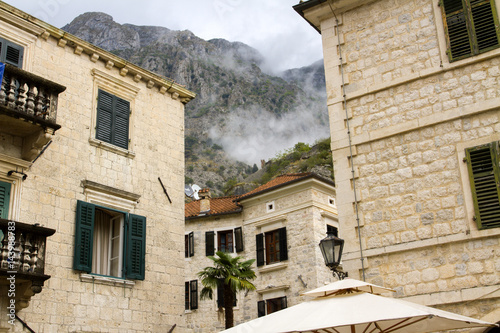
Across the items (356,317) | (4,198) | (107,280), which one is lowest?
(356,317)

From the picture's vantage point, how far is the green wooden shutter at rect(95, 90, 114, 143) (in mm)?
15250

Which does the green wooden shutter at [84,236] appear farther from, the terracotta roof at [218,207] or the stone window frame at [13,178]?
the terracotta roof at [218,207]

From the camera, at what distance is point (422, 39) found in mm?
11727

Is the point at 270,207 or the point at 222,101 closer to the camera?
the point at 270,207

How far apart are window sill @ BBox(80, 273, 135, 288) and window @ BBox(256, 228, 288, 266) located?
575 inches

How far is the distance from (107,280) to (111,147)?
3563 mm

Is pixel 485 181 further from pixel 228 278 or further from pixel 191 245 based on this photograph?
pixel 191 245

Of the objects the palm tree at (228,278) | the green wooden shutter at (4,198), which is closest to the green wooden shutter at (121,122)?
the green wooden shutter at (4,198)

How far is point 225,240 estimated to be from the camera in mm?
31016

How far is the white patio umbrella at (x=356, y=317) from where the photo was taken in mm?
6526

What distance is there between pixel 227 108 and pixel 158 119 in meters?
127

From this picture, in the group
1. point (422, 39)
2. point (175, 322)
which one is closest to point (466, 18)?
point (422, 39)

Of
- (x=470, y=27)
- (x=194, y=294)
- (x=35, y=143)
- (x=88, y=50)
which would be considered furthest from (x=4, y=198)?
(x=194, y=294)

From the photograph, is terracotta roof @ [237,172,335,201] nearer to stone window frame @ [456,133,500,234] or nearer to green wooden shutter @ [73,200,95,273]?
green wooden shutter @ [73,200,95,273]
